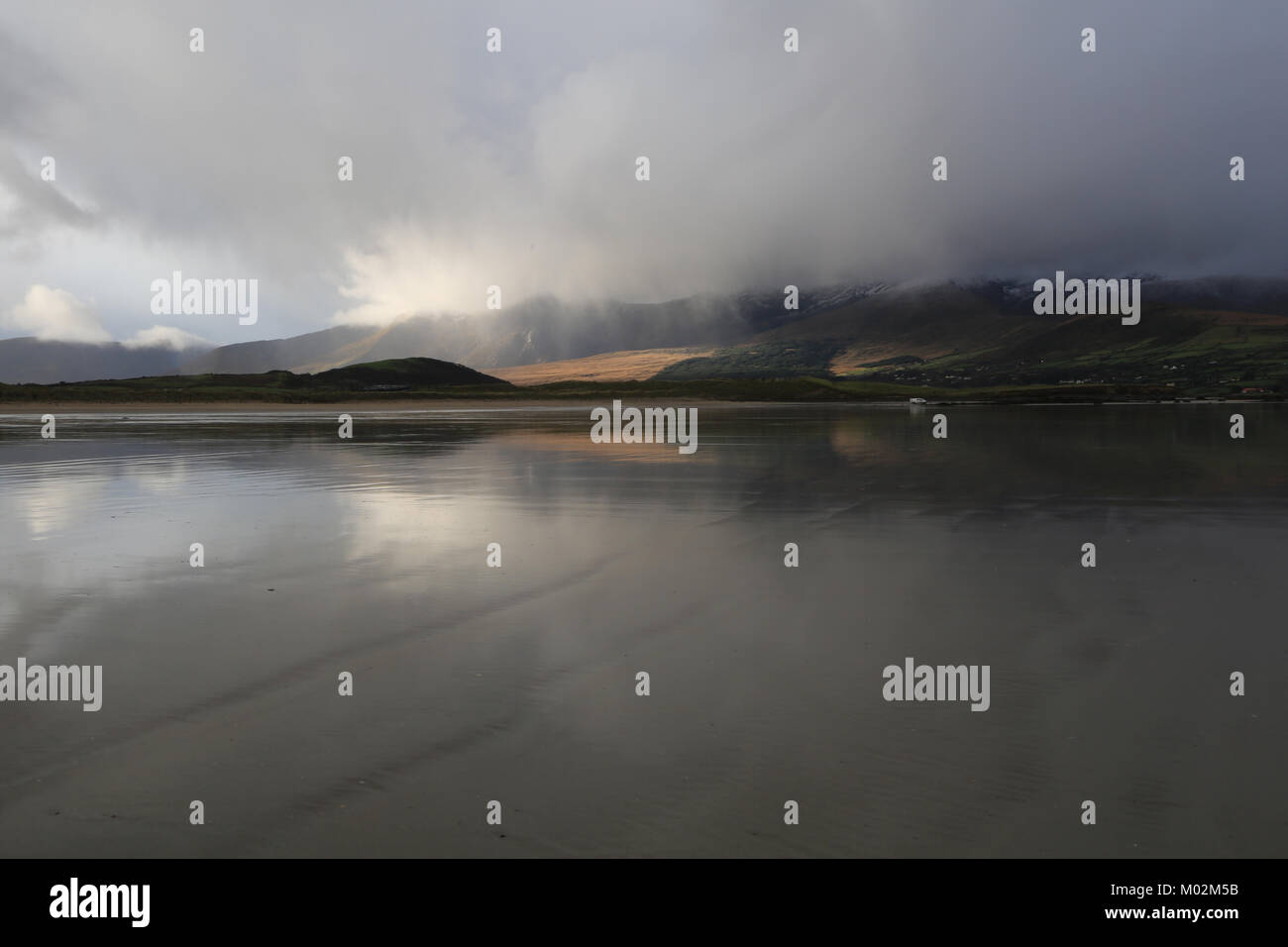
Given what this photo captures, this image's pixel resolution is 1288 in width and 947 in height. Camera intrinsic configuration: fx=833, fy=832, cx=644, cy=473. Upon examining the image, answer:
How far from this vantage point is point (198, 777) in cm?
616

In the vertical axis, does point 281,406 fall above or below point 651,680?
above

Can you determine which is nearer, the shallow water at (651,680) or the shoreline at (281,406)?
the shallow water at (651,680)

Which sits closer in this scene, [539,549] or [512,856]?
[512,856]

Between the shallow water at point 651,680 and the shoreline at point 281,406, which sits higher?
the shoreline at point 281,406

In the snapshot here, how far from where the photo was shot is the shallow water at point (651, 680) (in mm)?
5547

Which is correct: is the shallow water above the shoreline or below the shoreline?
below

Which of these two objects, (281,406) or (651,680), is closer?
(651,680)

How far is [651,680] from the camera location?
8.28m

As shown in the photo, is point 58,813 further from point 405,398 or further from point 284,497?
point 405,398

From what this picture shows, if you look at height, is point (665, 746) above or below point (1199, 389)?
below

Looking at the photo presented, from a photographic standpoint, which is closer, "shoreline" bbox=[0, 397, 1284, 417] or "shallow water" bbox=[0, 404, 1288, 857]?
"shallow water" bbox=[0, 404, 1288, 857]

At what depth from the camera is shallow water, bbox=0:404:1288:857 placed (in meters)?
5.55
